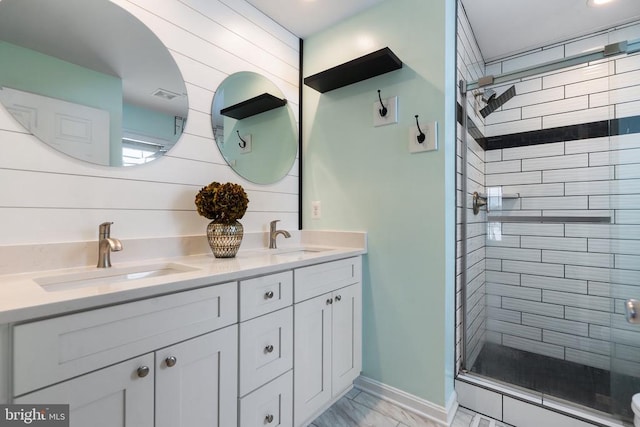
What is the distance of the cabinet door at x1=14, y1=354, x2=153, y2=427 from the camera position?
0.69 m

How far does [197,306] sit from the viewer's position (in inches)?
37.2

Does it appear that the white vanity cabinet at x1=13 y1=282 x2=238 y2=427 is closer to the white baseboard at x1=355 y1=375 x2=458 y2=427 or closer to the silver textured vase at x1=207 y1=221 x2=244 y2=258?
the silver textured vase at x1=207 y1=221 x2=244 y2=258

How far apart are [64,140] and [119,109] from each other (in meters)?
0.25

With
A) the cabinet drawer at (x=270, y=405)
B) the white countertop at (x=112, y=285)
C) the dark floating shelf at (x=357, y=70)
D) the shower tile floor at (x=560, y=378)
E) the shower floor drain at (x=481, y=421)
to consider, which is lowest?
the shower floor drain at (x=481, y=421)

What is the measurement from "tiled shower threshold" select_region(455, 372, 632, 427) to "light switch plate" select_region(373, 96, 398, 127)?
4.96 ft

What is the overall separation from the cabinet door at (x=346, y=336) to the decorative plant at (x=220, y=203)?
26.1 inches

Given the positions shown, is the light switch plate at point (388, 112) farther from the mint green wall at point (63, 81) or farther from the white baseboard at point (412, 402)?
the white baseboard at point (412, 402)

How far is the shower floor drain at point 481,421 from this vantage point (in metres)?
1.50

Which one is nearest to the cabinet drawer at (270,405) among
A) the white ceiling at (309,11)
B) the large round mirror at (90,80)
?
the large round mirror at (90,80)

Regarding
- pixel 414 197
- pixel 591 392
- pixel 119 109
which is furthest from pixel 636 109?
pixel 119 109

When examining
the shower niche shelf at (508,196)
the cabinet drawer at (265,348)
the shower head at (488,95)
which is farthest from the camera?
the shower niche shelf at (508,196)

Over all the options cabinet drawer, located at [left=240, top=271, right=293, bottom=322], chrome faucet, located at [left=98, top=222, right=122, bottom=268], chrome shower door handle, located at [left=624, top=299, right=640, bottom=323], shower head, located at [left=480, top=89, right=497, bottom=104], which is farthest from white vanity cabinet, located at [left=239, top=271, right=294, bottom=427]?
shower head, located at [left=480, top=89, right=497, bottom=104]

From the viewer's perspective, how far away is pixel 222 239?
55.3 inches

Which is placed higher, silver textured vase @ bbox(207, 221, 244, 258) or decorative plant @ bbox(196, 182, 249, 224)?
decorative plant @ bbox(196, 182, 249, 224)
